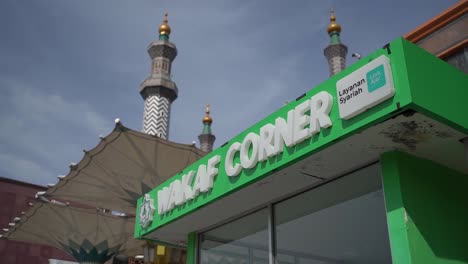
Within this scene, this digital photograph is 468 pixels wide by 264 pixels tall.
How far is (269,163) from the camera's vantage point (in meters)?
5.22

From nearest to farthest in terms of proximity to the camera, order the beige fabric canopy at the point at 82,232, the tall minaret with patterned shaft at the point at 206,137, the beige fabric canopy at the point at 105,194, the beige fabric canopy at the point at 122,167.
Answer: the beige fabric canopy at the point at 122,167
the beige fabric canopy at the point at 105,194
the beige fabric canopy at the point at 82,232
the tall minaret with patterned shaft at the point at 206,137

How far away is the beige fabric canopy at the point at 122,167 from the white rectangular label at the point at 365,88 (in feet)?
30.1

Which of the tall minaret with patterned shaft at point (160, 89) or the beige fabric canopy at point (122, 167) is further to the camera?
the tall minaret with patterned shaft at point (160, 89)

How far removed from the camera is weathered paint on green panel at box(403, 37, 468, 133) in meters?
4.03

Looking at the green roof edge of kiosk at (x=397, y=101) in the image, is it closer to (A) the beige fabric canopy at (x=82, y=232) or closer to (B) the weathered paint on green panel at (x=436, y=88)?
(B) the weathered paint on green panel at (x=436, y=88)

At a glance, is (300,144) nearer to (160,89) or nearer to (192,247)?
(192,247)

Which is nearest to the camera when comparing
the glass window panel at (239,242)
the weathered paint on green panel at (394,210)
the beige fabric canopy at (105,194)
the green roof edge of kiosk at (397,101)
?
the green roof edge of kiosk at (397,101)

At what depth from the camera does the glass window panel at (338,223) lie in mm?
4895

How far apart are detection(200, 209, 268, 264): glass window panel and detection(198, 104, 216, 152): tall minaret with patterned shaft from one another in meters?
34.6

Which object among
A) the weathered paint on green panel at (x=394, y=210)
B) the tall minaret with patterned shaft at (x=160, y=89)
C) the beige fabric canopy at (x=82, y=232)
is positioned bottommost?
the weathered paint on green panel at (x=394, y=210)

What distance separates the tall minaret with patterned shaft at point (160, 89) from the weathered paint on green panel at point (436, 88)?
87.7ft

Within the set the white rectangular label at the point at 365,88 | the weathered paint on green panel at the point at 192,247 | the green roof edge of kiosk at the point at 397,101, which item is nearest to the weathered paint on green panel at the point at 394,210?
the green roof edge of kiosk at the point at 397,101

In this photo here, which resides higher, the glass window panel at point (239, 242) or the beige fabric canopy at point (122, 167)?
the beige fabric canopy at point (122, 167)

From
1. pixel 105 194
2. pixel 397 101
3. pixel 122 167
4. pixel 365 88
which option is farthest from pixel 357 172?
pixel 105 194
